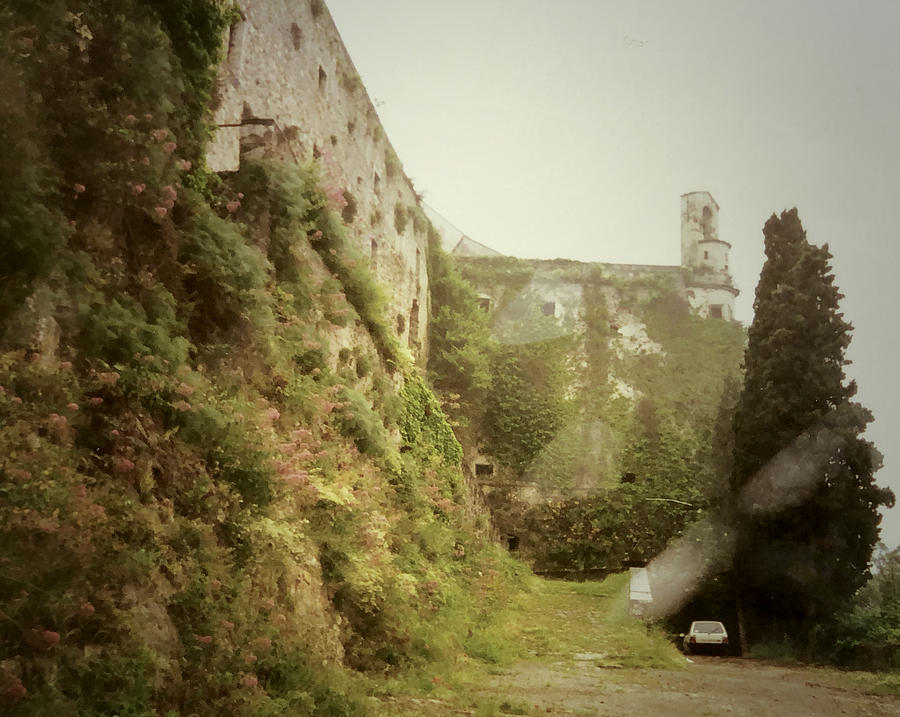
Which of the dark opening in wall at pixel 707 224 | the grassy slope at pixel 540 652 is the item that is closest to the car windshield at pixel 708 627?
the grassy slope at pixel 540 652

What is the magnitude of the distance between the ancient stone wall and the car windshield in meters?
11.4

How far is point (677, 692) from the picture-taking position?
10562 mm

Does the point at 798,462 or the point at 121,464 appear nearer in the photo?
the point at 121,464

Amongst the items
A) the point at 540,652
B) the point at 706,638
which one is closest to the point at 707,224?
the point at 706,638

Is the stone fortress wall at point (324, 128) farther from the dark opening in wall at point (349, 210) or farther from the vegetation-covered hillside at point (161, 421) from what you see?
the vegetation-covered hillside at point (161, 421)

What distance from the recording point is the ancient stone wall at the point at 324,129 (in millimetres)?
12695

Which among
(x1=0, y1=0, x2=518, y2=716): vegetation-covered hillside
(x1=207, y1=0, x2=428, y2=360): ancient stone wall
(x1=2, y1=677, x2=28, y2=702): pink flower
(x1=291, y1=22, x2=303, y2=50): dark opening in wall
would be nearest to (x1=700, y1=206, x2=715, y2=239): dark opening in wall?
(x1=207, y1=0, x2=428, y2=360): ancient stone wall

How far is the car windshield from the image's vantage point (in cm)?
1954

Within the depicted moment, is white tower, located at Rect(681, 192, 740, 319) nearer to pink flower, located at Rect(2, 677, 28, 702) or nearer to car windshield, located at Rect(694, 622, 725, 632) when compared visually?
car windshield, located at Rect(694, 622, 725, 632)

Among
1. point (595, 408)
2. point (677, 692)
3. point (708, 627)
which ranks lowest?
point (708, 627)

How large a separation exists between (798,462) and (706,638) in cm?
538

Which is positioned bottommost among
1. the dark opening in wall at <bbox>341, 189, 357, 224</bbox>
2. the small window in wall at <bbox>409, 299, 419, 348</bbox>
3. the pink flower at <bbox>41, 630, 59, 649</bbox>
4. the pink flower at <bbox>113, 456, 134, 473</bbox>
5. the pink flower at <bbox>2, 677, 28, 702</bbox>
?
the pink flower at <bbox>2, 677, 28, 702</bbox>

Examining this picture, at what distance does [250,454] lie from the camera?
732 centimetres

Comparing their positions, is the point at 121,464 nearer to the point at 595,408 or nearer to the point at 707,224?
the point at 595,408
